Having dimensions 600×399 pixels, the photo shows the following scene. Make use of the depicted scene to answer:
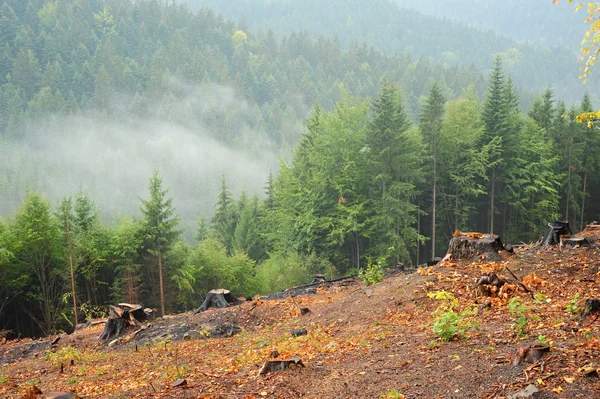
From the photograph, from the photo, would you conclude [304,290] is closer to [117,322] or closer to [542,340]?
[117,322]

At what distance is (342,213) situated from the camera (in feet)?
110

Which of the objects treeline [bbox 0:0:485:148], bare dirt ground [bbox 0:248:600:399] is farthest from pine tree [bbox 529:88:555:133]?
treeline [bbox 0:0:485:148]

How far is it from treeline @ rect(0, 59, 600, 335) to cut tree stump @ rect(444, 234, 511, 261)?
1996cm

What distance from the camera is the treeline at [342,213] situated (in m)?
29.0

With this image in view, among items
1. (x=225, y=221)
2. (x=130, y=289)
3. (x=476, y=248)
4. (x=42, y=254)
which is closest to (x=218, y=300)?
(x=476, y=248)

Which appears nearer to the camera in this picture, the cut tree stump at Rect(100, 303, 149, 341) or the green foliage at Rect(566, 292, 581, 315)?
the green foliage at Rect(566, 292, 581, 315)

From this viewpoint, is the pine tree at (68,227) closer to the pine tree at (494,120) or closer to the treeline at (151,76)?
the pine tree at (494,120)

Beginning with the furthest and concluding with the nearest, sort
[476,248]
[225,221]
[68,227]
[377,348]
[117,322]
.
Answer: [225,221], [68,227], [117,322], [476,248], [377,348]

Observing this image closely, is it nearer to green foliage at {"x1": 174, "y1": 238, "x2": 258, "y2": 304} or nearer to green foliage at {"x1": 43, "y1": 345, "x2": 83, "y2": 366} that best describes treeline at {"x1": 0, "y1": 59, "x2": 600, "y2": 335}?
green foliage at {"x1": 174, "y1": 238, "x2": 258, "y2": 304}

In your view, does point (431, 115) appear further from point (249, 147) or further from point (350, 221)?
point (249, 147)

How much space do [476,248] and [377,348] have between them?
17.2ft

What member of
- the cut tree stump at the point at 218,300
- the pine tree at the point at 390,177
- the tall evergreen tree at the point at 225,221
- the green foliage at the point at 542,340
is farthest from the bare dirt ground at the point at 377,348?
the tall evergreen tree at the point at 225,221

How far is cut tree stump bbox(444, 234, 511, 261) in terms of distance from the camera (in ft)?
37.6

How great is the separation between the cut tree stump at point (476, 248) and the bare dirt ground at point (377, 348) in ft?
1.29
